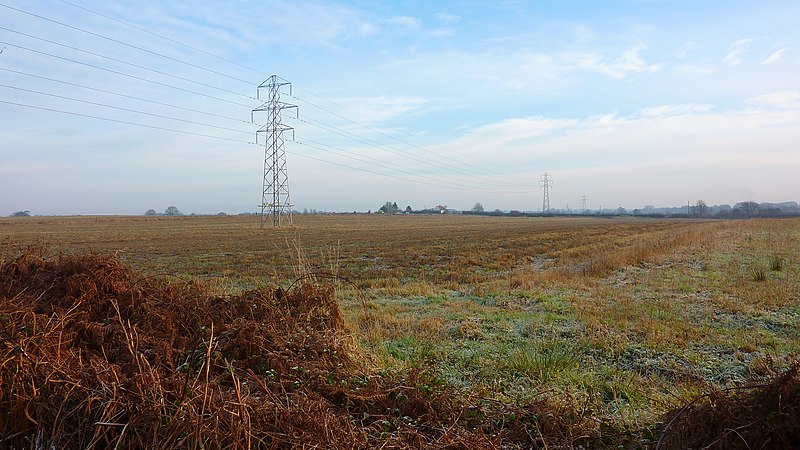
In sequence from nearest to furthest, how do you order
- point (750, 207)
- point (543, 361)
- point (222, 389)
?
1. point (222, 389)
2. point (543, 361)
3. point (750, 207)

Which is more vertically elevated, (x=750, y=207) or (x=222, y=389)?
(x=750, y=207)

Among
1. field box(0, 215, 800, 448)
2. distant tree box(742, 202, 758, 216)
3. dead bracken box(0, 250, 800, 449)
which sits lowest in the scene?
field box(0, 215, 800, 448)

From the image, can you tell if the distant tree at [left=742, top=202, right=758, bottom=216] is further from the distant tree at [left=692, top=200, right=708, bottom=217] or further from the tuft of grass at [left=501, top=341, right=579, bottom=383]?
the tuft of grass at [left=501, top=341, right=579, bottom=383]

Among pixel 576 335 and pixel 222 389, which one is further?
pixel 576 335

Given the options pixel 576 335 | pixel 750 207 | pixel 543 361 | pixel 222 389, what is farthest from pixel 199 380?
pixel 750 207

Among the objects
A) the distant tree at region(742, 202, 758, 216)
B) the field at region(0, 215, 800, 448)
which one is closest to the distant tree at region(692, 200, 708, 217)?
the distant tree at region(742, 202, 758, 216)

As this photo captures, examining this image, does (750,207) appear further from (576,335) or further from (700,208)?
(576,335)

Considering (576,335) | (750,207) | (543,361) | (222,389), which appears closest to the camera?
(222,389)

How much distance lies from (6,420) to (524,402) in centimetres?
440

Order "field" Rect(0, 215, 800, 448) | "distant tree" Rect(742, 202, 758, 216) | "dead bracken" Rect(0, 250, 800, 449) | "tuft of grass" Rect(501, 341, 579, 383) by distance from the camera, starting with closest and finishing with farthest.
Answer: "dead bracken" Rect(0, 250, 800, 449) < "field" Rect(0, 215, 800, 448) < "tuft of grass" Rect(501, 341, 579, 383) < "distant tree" Rect(742, 202, 758, 216)

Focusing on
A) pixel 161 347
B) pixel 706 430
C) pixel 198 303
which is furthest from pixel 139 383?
pixel 706 430

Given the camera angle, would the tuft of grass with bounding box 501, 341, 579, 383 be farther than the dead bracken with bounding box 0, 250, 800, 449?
Yes

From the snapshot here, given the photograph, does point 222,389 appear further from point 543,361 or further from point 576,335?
point 576,335

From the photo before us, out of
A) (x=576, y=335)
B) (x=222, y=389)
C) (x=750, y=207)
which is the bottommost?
(x=576, y=335)
